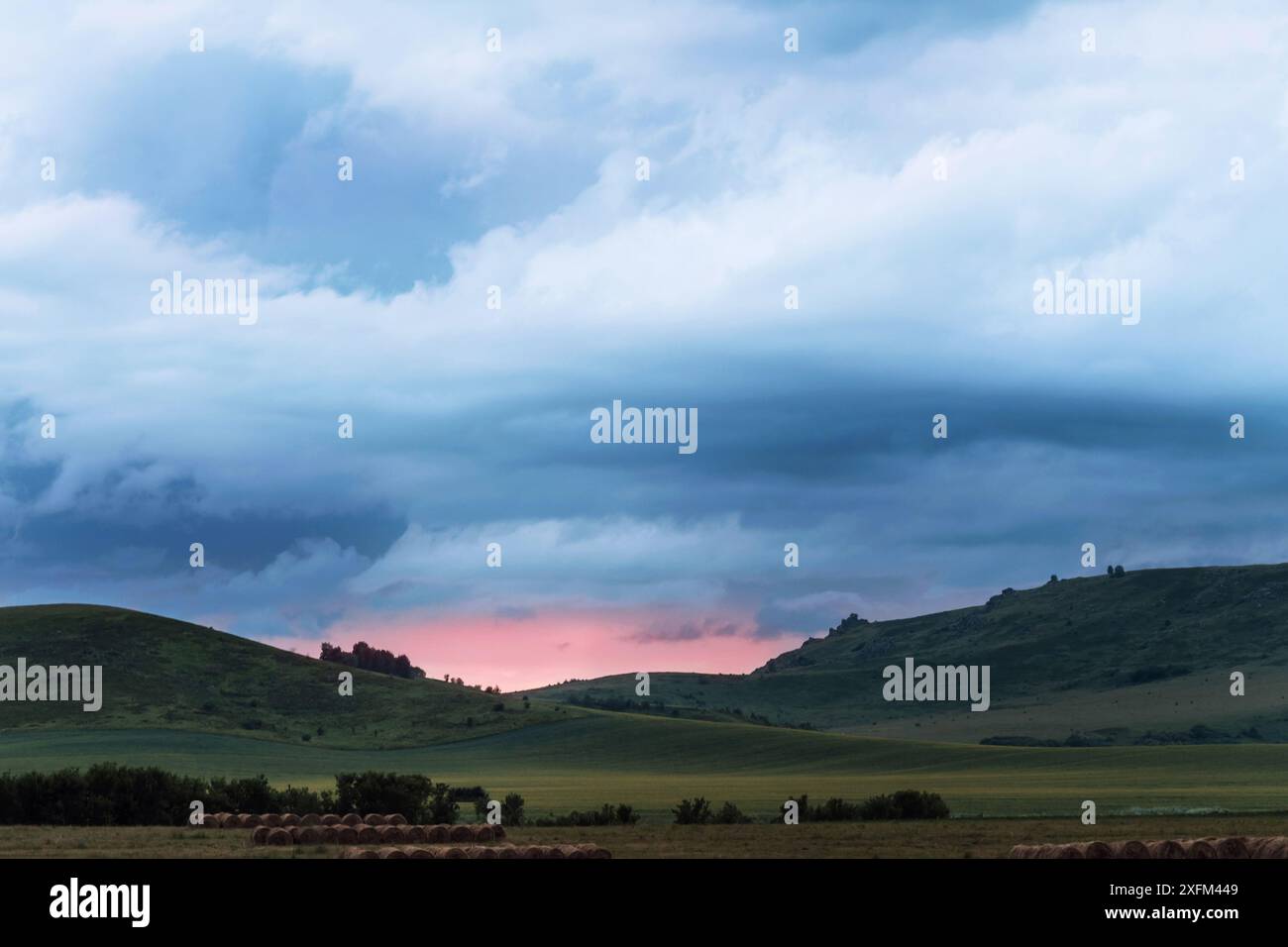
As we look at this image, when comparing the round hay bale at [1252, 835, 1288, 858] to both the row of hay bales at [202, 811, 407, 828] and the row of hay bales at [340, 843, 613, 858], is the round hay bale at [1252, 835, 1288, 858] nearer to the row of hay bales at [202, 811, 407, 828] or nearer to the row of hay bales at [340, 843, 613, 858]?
the row of hay bales at [340, 843, 613, 858]

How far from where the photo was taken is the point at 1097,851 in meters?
34.2

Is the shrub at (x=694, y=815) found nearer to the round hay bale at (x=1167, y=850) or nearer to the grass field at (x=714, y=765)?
→ the grass field at (x=714, y=765)

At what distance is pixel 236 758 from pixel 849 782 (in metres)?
56.2

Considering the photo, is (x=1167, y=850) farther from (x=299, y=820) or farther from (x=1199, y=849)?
(x=299, y=820)

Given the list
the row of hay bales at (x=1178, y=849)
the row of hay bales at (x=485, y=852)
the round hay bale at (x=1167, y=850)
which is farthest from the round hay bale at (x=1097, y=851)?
the row of hay bales at (x=485, y=852)

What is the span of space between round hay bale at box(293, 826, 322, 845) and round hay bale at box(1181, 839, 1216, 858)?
80.2 feet

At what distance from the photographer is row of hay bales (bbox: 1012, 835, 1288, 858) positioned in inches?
1272

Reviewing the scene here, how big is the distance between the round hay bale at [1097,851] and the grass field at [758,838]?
676cm

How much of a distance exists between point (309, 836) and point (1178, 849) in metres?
24.8

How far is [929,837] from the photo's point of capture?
49.1m

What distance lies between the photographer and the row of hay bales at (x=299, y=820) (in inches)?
1825

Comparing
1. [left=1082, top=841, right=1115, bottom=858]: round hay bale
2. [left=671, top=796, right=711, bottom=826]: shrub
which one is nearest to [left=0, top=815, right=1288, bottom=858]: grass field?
[left=671, top=796, right=711, bottom=826]: shrub

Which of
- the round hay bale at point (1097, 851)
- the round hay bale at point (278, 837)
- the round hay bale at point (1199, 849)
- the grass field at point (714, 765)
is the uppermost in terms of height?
the round hay bale at point (1199, 849)
